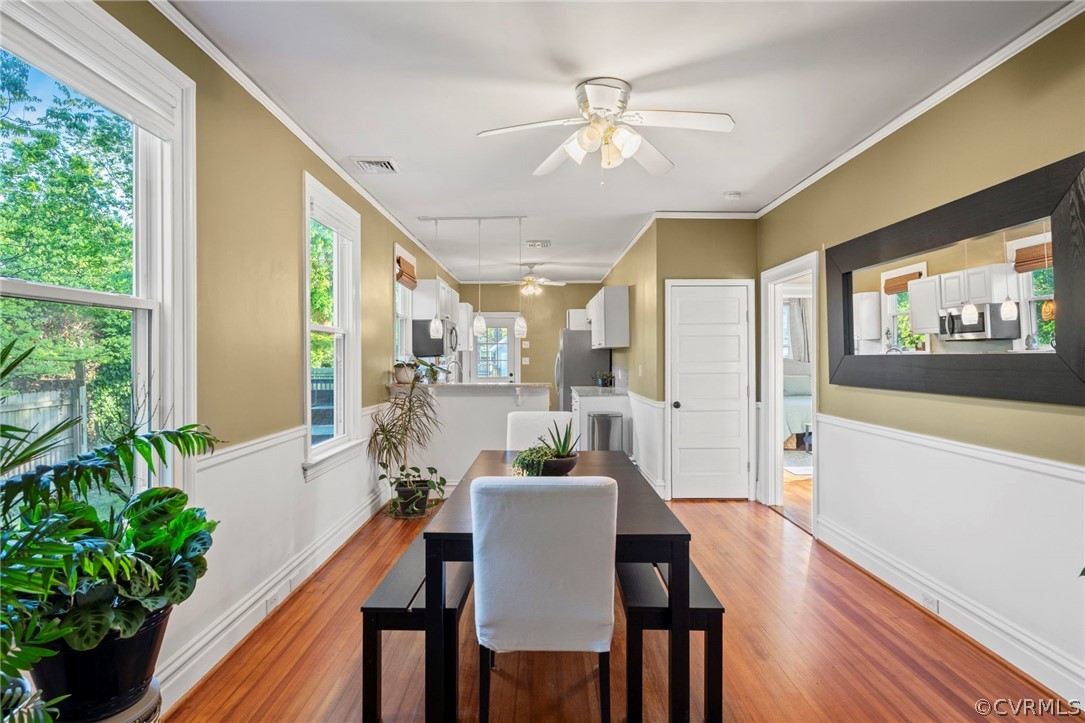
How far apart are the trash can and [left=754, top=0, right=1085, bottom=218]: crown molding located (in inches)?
114

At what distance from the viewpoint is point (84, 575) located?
3.92ft

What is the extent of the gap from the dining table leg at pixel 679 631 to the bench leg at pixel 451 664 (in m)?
0.75

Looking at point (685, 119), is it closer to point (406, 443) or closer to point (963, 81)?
point (963, 81)

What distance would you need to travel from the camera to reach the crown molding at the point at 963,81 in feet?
6.46

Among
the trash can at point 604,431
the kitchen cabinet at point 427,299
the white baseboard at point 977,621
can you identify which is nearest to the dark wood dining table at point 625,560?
the white baseboard at point 977,621

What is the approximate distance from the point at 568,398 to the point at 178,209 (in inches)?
227

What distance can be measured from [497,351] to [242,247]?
22.8ft

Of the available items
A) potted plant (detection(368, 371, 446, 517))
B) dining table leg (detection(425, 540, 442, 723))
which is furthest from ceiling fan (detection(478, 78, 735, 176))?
potted plant (detection(368, 371, 446, 517))

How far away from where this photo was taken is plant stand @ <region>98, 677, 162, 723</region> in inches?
46.9

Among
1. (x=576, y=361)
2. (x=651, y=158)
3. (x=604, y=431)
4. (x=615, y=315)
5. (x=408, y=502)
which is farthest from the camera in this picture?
(x=576, y=361)

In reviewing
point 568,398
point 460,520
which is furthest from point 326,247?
point 568,398

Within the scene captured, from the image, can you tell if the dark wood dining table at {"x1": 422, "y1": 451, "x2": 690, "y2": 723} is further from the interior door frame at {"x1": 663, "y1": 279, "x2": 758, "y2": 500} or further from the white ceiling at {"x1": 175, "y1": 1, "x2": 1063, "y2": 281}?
the interior door frame at {"x1": 663, "y1": 279, "x2": 758, "y2": 500}

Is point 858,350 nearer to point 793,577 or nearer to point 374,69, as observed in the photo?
point 793,577

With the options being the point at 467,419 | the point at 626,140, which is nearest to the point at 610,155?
the point at 626,140
